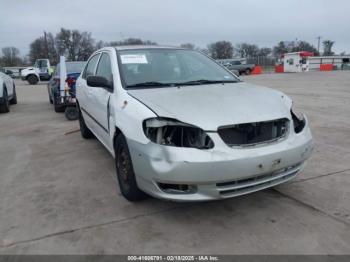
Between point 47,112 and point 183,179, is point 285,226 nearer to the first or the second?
point 183,179

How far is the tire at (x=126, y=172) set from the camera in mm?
3247

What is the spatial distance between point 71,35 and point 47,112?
6748 cm

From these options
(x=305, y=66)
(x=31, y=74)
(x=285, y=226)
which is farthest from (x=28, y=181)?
(x=305, y=66)

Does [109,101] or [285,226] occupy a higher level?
[109,101]

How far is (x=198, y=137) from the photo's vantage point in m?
2.84

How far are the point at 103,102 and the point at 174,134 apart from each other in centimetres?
149

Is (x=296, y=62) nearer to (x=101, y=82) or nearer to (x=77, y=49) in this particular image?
(x=101, y=82)

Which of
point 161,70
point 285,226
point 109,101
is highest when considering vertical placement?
point 161,70

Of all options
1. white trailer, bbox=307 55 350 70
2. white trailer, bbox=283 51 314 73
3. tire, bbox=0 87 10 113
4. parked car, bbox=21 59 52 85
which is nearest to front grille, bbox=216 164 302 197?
tire, bbox=0 87 10 113

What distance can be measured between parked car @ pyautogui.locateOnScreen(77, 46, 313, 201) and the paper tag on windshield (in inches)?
6.3

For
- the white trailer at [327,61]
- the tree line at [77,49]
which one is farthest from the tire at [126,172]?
the tree line at [77,49]

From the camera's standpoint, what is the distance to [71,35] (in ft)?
237

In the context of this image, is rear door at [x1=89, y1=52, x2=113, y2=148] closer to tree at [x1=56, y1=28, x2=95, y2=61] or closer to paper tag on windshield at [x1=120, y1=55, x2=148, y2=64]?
paper tag on windshield at [x1=120, y1=55, x2=148, y2=64]

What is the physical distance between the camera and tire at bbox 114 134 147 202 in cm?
325
